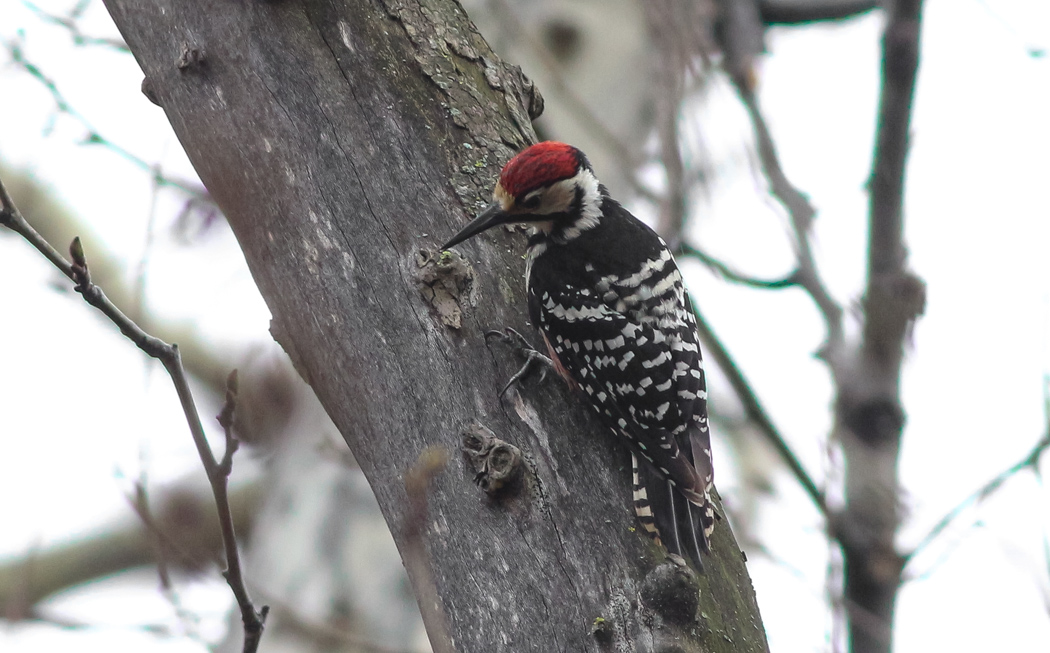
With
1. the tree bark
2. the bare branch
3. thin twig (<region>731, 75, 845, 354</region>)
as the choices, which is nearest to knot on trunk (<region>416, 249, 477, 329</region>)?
the tree bark

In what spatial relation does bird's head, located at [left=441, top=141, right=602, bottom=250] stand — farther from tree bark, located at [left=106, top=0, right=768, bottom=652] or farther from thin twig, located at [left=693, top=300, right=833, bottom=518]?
thin twig, located at [left=693, top=300, right=833, bottom=518]

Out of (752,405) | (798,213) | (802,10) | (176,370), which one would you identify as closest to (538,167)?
(176,370)

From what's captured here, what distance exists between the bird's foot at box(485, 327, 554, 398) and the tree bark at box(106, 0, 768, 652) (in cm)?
3

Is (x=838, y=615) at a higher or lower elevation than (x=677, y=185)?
lower

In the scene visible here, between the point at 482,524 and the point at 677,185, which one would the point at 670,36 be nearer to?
the point at 677,185

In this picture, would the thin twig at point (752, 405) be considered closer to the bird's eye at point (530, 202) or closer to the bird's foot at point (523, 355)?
the bird's eye at point (530, 202)

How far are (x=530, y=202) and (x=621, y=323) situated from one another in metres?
0.48

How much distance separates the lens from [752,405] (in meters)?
4.30

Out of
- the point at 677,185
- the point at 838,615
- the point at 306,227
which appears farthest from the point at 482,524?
the point at 677,185

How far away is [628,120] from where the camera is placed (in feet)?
17.8

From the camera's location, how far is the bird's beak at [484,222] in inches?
87.9

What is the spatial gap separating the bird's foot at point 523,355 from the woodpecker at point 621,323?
0.11m

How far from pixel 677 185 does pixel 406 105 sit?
1.70m

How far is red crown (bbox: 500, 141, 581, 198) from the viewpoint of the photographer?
8.01 ft
